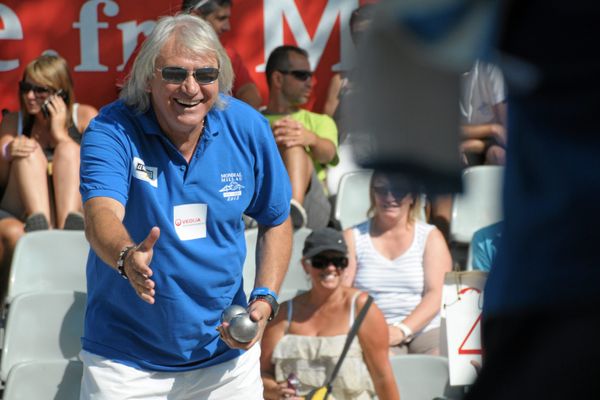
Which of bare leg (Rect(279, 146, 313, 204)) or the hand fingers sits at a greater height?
the hand fingers

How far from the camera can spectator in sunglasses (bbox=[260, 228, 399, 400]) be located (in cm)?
541

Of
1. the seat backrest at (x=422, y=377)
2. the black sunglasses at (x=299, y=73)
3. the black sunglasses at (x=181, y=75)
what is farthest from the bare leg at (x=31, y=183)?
the black sunglasses at (x=181, y=75)

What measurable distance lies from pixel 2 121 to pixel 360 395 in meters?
3.19

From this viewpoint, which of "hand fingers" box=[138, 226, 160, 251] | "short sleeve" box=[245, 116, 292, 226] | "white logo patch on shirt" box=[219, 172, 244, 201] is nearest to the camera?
"hand fingers" box=[138, 226, 160, 251]

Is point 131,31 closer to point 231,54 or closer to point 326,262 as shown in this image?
point 231,54

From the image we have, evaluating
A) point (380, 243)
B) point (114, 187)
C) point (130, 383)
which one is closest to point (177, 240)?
point (114, 187)

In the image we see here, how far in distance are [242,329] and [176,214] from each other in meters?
Answer: 0.44

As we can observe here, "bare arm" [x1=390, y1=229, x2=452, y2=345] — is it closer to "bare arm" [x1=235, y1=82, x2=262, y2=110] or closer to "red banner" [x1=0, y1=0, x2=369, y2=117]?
"bare arm" [x1=235, y1=82, x2=262, y2=110]

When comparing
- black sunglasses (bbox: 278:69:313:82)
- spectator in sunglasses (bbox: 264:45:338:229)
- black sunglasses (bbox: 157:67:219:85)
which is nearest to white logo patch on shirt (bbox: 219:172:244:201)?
black sunglasses (bbox: 157:67:219:85)

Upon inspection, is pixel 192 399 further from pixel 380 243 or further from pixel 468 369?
pixel 380 243

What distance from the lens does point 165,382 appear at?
3.74 metres

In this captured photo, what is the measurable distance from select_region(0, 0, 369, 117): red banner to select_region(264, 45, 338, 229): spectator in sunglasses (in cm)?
53

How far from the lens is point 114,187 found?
3.56m

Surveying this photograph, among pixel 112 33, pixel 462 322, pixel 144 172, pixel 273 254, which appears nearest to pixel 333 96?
pixel 112 33
